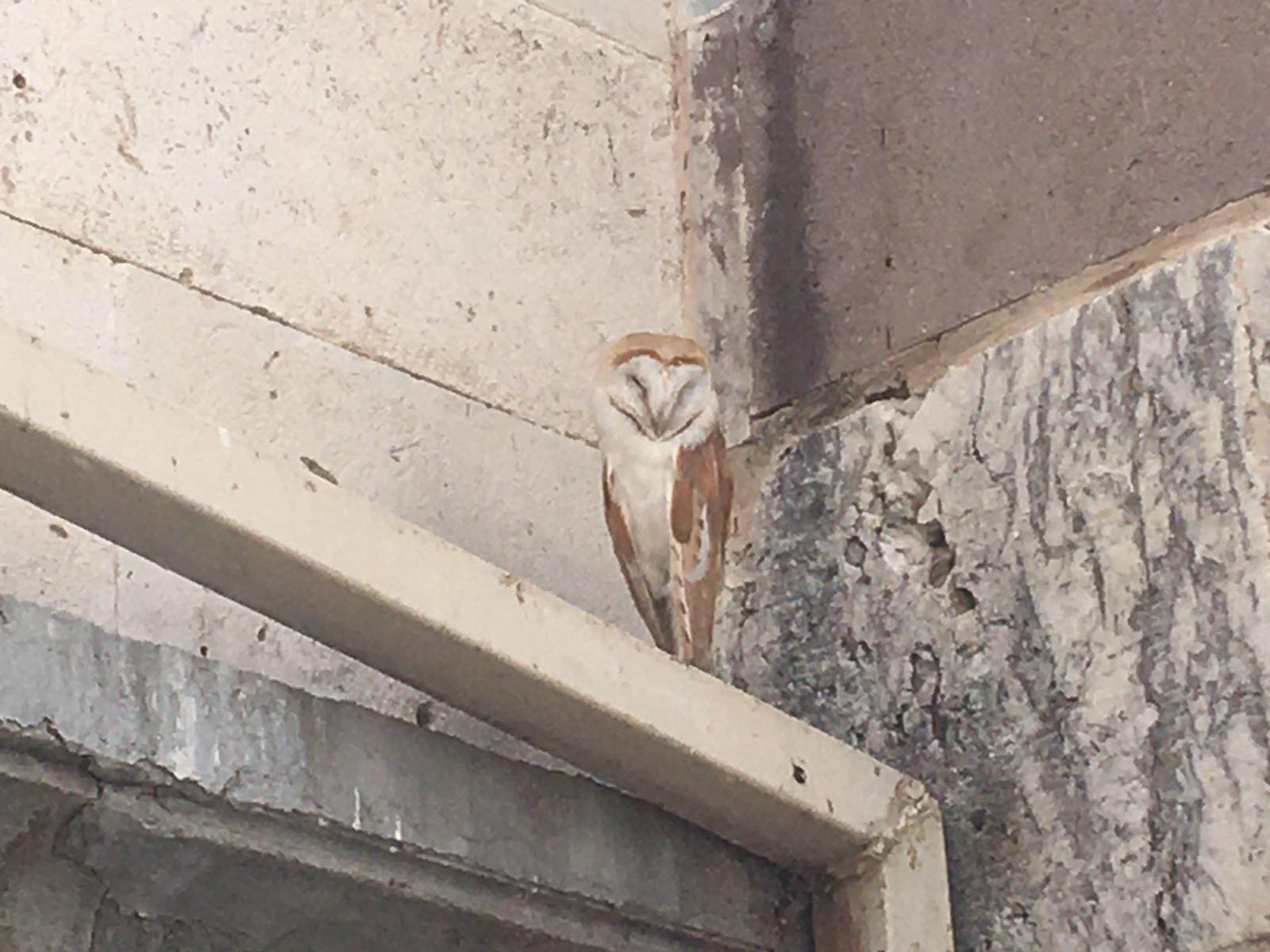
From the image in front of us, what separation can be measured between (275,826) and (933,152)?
0.97 metres

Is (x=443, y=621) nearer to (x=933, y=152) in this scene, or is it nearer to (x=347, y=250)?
(x=347, y=250)

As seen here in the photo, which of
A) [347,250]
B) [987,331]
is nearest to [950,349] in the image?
[987,331]

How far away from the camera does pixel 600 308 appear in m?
2.11

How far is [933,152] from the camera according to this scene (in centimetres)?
194

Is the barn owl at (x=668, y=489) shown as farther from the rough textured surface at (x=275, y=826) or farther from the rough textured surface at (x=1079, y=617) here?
the rough textured surface at (x=275, y=826)

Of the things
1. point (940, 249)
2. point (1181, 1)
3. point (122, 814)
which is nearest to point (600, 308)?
point (940, 249)

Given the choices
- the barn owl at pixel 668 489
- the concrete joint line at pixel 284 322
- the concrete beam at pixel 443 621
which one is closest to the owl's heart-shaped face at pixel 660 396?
the barn owl at pixel 668 489

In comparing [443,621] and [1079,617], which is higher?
[1079,617]

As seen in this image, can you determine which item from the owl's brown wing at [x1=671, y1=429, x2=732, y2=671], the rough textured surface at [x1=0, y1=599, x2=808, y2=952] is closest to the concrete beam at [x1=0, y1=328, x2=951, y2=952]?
the rough textured surface at [x1=0, y1=599, x2=808, y2=952]

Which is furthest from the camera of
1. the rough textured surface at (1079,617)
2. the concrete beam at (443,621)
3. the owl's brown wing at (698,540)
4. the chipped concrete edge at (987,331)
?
the owl's brown wing at (698,540)

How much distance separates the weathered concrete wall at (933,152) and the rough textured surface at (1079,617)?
0.10 meters

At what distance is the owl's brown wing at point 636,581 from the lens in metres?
1.82

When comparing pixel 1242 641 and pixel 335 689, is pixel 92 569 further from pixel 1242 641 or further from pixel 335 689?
pixel 1242 641

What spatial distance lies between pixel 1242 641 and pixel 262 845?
749mm
